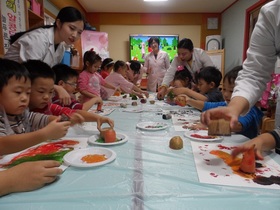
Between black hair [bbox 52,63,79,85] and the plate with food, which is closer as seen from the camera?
the plate with food

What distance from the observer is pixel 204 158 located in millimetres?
794

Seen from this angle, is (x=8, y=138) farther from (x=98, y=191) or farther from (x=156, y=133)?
(x=156, y=133)

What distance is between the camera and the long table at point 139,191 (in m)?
0.51

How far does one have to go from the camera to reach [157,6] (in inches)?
201

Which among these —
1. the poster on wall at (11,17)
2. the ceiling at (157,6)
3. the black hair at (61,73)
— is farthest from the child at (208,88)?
the ceiling at (157,6)

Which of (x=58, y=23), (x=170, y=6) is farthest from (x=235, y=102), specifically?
(x=170, y=6)

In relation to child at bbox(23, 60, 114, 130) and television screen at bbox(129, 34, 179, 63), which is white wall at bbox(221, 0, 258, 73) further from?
child at bbox(23, 60, 114, 130)

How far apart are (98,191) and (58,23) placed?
1429mm

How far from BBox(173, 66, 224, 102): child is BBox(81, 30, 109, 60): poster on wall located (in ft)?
12.0

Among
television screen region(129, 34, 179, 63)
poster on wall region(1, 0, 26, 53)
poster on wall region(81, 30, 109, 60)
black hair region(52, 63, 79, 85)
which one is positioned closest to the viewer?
black hair region(52, 63, 79, 85)

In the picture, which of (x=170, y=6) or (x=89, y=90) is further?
(x=170, y=6)

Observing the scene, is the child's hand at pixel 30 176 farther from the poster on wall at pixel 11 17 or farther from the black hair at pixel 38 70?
the poster on wall at pixel 11 17

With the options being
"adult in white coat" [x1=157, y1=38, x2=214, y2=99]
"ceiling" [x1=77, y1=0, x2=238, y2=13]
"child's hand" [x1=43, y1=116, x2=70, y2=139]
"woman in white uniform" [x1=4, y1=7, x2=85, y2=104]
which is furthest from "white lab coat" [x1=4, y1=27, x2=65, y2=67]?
"ceiling" [x1=77, y1=0, x2=238, y2=13]

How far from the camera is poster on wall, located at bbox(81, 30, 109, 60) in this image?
5.07 meters
